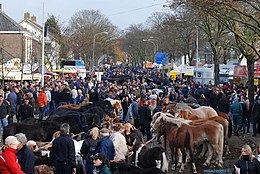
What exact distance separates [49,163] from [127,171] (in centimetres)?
172

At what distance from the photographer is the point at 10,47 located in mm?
61156

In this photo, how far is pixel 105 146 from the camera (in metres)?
10.6

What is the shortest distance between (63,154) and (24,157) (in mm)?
1179

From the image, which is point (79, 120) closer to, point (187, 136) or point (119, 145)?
point (187, 136)

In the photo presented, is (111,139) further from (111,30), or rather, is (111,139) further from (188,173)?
(111,30)

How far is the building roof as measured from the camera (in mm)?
61972

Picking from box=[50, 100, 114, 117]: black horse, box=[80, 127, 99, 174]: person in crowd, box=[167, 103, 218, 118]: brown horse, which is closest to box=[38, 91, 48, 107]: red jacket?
box=[50, 100, 114, 117]: black horse

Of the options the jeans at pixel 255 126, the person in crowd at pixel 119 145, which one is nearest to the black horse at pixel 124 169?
the person in crowd at pixel 119 145

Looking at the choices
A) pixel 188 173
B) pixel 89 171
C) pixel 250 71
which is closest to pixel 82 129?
pixel 188 173

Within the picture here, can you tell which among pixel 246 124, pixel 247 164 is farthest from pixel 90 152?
pixel 246 124

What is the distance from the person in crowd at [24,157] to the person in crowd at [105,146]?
2.00m

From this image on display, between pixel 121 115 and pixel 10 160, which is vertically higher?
pixel 10 160

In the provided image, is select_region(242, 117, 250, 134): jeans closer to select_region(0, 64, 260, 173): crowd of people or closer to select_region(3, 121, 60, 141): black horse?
select_region(0, 64, 260, 173): crowd of people

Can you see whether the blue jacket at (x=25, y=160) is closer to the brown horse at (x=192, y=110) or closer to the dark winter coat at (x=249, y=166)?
the dark winter coat at (x=249, y=166)
